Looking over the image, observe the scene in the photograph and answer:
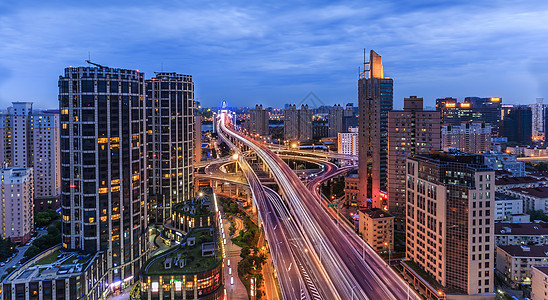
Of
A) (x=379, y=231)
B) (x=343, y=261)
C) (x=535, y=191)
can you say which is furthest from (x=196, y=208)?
(x=535, y=191)

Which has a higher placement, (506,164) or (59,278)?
(506,164)

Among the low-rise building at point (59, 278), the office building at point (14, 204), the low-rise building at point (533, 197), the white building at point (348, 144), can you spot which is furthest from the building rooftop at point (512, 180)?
the office building at point (14, 204)

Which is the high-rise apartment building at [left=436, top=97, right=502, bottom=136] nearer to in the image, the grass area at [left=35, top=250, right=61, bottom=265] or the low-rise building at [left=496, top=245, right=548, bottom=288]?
the low-rise building at [left=496, top=245, right=548, bottom=288]

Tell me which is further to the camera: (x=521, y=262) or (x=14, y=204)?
(x=14, y=204)

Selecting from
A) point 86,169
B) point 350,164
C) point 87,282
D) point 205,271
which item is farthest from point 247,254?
point 350,164

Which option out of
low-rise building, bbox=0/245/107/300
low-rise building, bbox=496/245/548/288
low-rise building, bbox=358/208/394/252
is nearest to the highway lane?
low-rise building, bbox=358/208/394/252

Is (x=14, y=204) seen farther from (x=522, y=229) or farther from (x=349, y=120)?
(x=349, y=120)
